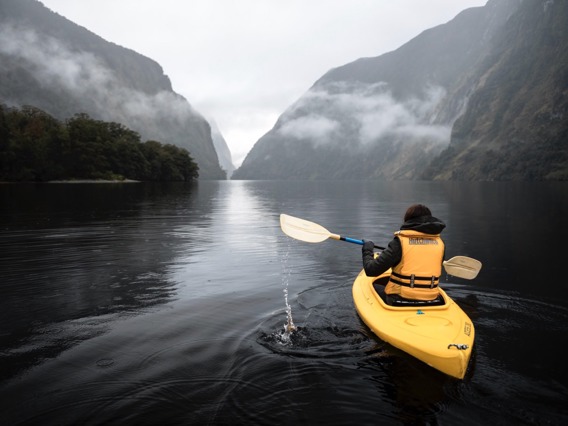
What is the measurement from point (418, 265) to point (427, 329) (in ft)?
Answer: 3.72

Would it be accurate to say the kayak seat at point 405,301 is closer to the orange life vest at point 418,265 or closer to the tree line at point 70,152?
the orange life vest at point 418,265

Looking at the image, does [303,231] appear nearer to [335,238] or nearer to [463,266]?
[335,238]

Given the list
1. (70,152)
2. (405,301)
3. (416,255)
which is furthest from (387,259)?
(70,152)

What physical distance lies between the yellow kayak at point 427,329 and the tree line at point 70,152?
9421cm

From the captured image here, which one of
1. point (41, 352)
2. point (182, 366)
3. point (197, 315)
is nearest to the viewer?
point (182, 366)

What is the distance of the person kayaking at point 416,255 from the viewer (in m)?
7.04

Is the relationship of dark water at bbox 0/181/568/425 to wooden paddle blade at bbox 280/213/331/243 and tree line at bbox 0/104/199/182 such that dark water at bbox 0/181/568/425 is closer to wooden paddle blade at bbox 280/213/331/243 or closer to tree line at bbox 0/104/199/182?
wooden paddle blade at bbox 280/213/331/243

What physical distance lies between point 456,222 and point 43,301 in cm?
2368

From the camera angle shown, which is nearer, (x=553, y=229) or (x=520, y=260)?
(x=520, y=260)

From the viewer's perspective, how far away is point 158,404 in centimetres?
542

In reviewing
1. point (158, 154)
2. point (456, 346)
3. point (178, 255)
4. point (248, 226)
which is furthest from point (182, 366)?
point (158, 154)

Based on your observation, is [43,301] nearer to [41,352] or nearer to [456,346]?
[41,352]

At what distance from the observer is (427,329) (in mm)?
6641

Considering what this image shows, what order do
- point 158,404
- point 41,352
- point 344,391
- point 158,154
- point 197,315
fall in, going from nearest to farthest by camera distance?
point 158,404 < point 344,391 < point 41,352 < point 197,315 < point 158,154
